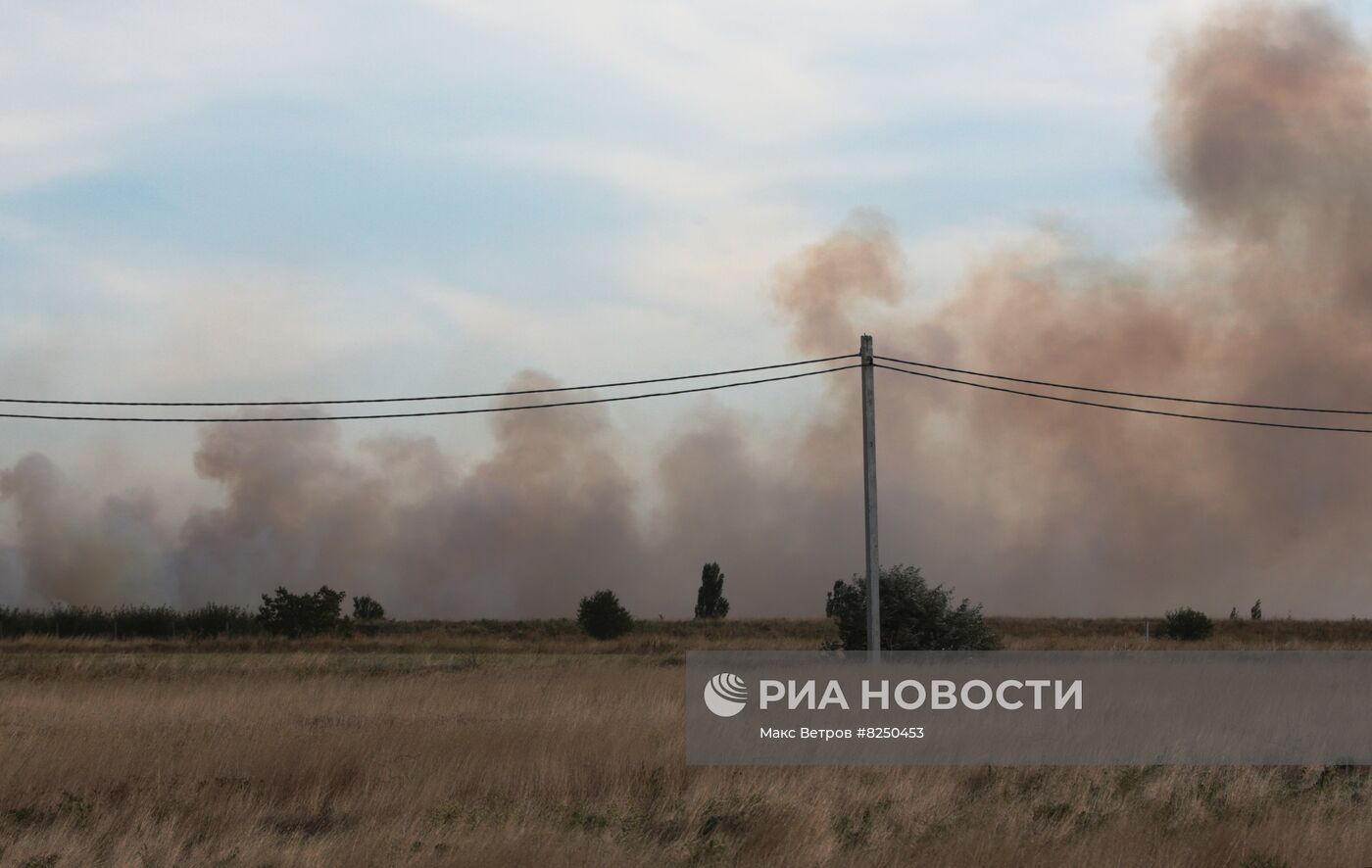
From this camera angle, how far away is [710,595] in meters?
107

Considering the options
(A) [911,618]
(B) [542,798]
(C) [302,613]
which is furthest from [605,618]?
(B) [542,798]

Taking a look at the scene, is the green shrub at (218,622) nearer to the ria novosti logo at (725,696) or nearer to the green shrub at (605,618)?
the green shrub at (605,618)

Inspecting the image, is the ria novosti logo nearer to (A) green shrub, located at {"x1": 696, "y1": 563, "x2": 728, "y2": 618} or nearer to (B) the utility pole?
(B) the utility pole

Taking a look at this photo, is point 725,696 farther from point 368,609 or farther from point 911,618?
point 368,609

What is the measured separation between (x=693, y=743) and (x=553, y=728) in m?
2.42

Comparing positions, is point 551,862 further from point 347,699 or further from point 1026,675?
point 1026,675

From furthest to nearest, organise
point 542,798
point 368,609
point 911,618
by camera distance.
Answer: point 368,609 → point 911,618 → point 542,798

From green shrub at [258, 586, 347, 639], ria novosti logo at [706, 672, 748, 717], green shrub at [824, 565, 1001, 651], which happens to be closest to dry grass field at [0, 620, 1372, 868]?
ria novosti logo at [706, 672, 748, 717]

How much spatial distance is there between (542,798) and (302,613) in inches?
1974

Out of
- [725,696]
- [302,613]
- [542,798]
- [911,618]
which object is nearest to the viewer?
[542,798]

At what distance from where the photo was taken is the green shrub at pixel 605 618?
2562 inches

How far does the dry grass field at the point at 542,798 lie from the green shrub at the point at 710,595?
3230 inches

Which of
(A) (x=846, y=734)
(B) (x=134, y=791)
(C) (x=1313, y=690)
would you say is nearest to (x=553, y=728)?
(A) (x=846, y=734)

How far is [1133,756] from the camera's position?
18.5 meters
